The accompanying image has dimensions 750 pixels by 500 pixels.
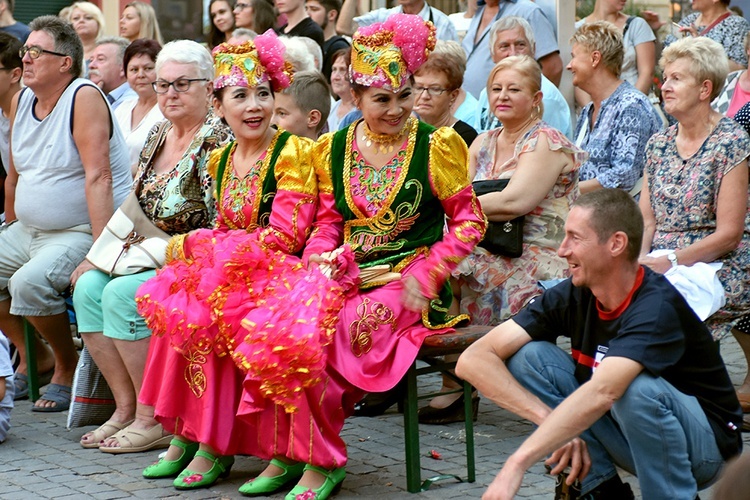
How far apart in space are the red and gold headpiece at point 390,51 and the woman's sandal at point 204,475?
1.71 meters

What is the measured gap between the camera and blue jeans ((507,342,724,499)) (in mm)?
3752

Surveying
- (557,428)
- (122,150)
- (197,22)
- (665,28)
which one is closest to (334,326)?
(557,428)

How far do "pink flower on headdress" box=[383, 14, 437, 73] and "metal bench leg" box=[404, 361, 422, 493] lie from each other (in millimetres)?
1289

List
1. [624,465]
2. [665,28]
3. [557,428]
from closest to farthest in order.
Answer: [557,428] < [624,465] < [665,28]

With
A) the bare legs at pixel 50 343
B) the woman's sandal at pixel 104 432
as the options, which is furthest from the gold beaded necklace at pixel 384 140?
the bare legs at pixel 50 343

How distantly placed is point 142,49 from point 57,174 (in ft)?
4.68

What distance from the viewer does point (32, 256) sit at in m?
6.44

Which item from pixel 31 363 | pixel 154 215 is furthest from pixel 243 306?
pixel 31 363

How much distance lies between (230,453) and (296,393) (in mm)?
625

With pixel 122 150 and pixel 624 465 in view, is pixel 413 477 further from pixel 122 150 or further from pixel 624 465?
pixel 122 150

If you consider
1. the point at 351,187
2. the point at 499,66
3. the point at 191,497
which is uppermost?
the point at 499,66

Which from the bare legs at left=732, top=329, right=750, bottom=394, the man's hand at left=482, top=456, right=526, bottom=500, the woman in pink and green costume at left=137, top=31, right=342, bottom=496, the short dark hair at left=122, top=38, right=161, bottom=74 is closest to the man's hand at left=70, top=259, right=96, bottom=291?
the woman in pink and green costume at left=137, top=31, right=342, bottom=496

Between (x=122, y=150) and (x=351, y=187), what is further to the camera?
(x=122, y=150)

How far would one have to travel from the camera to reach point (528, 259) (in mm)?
5520
